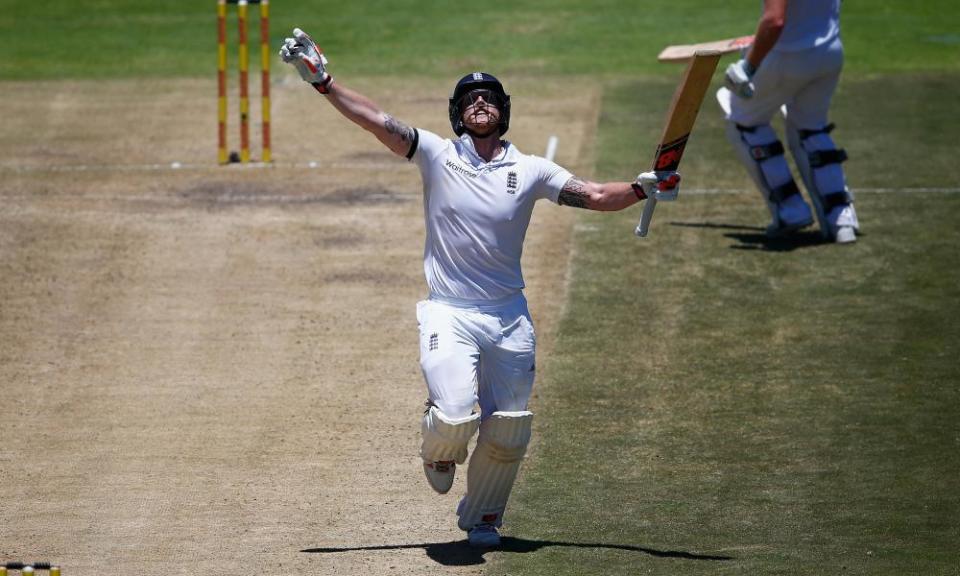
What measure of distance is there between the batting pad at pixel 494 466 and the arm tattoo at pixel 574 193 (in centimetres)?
115

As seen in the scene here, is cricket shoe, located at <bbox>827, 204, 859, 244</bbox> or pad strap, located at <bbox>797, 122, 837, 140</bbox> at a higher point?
pad strap, located at <bbox>797, 122, 837, 140</bbox>

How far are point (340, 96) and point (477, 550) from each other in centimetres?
245

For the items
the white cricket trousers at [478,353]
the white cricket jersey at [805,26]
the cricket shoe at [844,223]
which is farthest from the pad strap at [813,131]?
the white cricket trousers at [478,353]

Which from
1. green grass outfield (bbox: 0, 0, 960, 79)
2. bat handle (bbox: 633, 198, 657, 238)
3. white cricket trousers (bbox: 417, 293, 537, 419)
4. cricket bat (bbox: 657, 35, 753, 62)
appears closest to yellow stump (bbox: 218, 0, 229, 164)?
green grass outfield (bbox: 0, 0, 960, 79)

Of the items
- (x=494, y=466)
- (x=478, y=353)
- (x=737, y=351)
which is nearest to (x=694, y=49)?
(x=737, y=351)

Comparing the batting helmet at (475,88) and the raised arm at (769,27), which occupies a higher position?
the batting helmet at (475,88)

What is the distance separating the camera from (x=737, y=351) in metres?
12.0

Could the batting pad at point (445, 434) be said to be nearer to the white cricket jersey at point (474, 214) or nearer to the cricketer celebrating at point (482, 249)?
the cricketer celebrating at point (482, 249)

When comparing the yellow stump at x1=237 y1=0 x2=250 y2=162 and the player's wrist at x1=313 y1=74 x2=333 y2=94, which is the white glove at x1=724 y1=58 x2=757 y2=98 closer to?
the yellow stump at x1=237 y1=0 x2=250 y2=162

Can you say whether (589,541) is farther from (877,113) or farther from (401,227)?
(877,113)

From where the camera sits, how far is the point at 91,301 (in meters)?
13.1

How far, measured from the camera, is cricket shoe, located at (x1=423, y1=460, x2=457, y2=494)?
28.2 feet

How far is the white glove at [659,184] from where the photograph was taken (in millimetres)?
8641

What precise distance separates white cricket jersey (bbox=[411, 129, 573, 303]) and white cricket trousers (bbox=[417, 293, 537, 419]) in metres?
0.10
